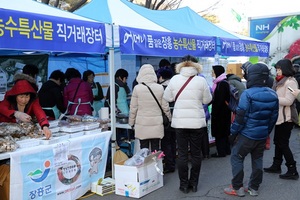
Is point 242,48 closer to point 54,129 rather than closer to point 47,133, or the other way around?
point 54,129

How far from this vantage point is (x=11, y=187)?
364 centimetres

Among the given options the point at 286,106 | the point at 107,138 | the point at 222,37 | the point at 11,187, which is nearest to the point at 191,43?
the point at 222,37

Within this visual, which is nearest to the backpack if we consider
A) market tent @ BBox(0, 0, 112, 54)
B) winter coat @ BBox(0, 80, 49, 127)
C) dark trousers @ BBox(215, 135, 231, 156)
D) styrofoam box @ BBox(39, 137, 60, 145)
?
dark trousers @ BBox(215, 135, 231, 156)

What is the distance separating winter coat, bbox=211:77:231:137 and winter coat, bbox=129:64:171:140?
1.65 metres

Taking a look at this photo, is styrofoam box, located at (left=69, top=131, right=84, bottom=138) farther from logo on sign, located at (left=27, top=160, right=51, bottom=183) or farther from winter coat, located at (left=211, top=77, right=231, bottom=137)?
winter coat, located at (left=211, top=77, right=231, bottom=137)

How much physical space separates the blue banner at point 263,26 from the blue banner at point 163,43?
4.38 metres

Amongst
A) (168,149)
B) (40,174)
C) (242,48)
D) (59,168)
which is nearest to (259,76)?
(168,149)

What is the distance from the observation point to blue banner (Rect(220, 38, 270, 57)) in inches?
276

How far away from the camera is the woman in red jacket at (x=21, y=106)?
407cm

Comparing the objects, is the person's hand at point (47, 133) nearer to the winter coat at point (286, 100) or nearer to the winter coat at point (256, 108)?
the winter coat at point (256, 108)

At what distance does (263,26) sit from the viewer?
10.5m

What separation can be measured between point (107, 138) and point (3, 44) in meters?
1.98

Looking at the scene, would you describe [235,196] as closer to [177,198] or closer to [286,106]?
[177,198]

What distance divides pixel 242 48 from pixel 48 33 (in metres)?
4.87
